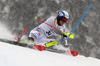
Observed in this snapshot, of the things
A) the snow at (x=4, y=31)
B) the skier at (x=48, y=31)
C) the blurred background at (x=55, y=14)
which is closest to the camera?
the skier at (x=48, y=31)

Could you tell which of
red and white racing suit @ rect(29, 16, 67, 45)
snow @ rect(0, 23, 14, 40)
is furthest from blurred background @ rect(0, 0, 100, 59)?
red and white racing suit @ rect(29, 16, 67, 45)

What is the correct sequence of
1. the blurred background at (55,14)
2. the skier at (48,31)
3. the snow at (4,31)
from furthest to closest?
the blurred background at (55,14) → the snow at (4,31) → the skier at (48,31)

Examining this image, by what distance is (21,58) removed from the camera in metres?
0.96

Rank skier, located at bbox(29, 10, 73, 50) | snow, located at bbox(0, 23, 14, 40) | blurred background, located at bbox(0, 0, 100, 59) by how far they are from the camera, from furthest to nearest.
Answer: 1. blurred background, located at bbox(0, 0, 100, 59)
2. snow, located at bbox(0, 23, 14, 40)
3. skier, located at bbox(29, 10, 73, 50)

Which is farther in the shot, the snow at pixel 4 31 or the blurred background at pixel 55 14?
the blurred background at pixel 55 14

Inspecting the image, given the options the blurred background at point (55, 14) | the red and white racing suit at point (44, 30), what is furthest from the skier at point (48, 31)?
the blurred background at point (55, 14)

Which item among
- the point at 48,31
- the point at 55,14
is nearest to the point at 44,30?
the point at 48,31

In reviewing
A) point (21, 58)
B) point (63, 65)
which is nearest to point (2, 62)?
point (21, 58)

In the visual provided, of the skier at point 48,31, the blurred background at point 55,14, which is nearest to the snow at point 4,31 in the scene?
the blurred background at point 55,14

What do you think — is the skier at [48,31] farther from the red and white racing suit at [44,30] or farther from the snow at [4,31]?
the snow at [4,31]

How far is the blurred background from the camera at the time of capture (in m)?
2.58

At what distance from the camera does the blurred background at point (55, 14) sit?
258 cm

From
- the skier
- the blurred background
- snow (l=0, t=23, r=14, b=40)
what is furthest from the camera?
the blurred background

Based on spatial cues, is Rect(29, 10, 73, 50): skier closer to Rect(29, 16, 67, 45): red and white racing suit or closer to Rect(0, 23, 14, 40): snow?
Rect(29, 16, 67, 45): red and white racing suit
